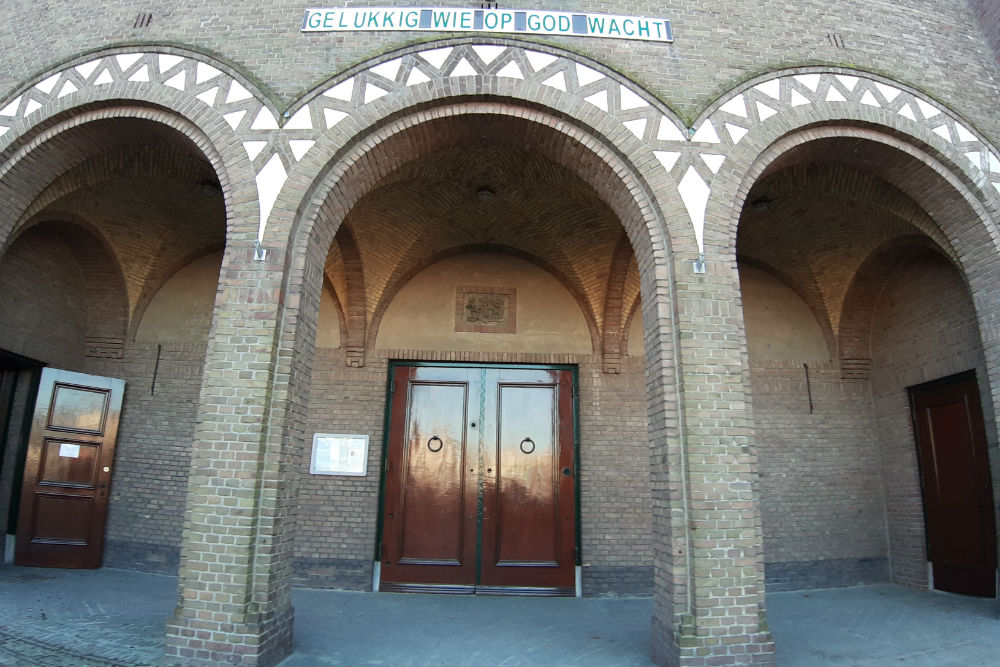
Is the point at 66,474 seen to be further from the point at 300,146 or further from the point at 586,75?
the point at 586,75

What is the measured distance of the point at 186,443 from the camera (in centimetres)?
802

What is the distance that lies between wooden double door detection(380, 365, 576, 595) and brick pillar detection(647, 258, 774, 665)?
9.31 ft

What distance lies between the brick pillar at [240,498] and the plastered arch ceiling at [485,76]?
98 cm

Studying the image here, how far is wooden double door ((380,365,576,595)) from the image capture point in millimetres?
7598

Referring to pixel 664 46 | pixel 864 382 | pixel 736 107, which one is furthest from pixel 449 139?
pixel 864 382

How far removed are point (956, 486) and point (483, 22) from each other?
7.76m

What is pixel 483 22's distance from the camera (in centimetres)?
600

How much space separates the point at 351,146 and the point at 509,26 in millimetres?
2036

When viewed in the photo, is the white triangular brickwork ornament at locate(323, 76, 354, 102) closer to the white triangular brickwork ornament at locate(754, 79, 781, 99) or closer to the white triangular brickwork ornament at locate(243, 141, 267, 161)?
the white triangular brickwork ornament at locate(243, 141, 267, 161)

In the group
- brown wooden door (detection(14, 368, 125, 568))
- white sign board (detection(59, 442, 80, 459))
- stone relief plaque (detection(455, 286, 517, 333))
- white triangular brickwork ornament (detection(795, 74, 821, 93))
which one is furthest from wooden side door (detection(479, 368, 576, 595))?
white sign board (detection(59, 442, 80, 459))

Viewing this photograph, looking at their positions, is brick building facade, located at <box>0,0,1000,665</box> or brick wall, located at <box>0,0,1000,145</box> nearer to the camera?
brick building facade, located at <box>0,0,1000,665</box>

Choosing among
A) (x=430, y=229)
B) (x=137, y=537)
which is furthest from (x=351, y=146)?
(x=137, y=537)

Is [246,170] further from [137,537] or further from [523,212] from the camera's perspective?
[137,537]

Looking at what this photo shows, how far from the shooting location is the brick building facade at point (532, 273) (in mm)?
4898
